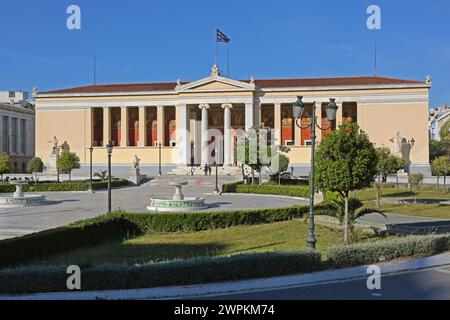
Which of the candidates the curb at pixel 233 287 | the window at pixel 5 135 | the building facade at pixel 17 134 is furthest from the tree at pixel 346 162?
the window at pixel 5 135

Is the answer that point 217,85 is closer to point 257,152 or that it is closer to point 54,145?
point 54,145

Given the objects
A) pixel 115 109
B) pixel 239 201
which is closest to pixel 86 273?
pixel 239 201

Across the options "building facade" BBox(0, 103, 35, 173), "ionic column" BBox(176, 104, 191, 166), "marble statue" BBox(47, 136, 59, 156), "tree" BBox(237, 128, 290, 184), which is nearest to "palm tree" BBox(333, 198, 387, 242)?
"tree" BBox(237, 128, 290, 184)

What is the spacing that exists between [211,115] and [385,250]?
55614 millimetres

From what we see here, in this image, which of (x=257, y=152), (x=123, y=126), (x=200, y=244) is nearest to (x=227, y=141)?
(x=123, y=126)

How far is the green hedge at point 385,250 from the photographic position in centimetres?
1138

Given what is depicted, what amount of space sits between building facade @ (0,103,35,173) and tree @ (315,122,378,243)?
7315 cm

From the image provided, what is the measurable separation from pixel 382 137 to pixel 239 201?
35.4 metres

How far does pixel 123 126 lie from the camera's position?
6481 cm

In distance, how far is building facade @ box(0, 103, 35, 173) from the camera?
8024 centimetres

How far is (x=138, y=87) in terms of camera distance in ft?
217

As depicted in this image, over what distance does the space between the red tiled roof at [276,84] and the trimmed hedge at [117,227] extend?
4211cm
